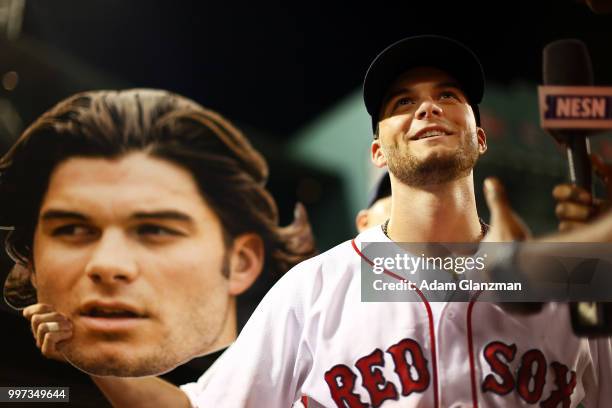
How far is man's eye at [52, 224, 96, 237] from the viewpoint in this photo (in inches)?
72.0

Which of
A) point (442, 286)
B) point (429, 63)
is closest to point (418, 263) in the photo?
point (442, 286)

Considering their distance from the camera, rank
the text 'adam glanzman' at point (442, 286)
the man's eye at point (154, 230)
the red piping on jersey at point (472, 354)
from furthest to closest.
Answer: the man's eye at point (154, 230) < the text 'adam glanzman' at point (442, 286) < the red piping on jersey at point (472, 354)

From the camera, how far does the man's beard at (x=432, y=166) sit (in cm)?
173

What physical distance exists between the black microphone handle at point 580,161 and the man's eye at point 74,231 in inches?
58.8

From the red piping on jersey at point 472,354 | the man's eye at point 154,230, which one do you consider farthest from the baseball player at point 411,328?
the man's eye at point 154,230

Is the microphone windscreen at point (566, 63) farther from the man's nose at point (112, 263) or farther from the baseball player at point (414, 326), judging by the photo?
the man's nose at point (112, 263)

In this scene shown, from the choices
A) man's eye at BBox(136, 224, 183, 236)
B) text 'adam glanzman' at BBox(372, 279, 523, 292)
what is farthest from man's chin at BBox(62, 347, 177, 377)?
text 'adam glanzman' at BBox(372, 279, 523, 292)

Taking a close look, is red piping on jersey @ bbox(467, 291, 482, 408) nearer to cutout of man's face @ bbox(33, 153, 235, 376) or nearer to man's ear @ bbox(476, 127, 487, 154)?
man's ear @ bbox(476, 127, 487, 154)

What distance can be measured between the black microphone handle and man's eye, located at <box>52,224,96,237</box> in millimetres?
1493

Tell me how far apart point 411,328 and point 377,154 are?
0.54m

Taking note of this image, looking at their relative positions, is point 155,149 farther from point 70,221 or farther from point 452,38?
point 452,38

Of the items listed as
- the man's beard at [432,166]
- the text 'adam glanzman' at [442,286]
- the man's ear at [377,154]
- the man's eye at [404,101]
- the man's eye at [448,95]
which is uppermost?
the man's eye at [448,95]

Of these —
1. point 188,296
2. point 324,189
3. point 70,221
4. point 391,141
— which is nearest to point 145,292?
point 188,296

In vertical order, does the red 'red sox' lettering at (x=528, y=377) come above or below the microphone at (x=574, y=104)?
below
